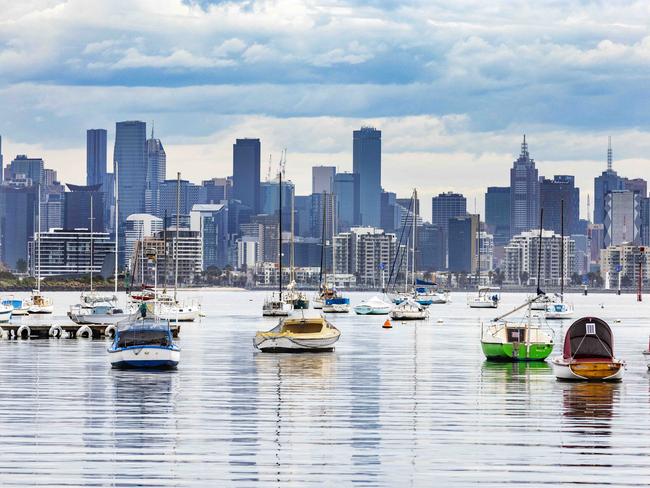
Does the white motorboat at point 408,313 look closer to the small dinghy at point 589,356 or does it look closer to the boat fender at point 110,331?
the boat fender at point 110,331

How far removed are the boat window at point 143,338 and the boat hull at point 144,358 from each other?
0.57 m

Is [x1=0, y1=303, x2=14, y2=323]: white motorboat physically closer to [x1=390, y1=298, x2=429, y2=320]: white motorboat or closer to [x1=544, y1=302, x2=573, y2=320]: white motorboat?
[x1=390, y1=298, x2=429, y2=320]: white motorboat

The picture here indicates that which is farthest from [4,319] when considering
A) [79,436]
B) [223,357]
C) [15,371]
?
[79,436]

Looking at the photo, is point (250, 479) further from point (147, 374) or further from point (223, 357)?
point (223, 357)

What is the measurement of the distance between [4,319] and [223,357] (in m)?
51.5

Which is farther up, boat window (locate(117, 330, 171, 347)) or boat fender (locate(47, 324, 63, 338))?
boat window (locate(117, 330, 171, 347))

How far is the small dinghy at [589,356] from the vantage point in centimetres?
5584

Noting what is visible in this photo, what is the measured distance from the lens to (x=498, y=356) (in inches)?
2763

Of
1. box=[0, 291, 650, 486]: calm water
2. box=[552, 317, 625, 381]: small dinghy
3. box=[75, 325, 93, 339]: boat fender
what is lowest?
box=[0, 291, 650, 486]: calm water

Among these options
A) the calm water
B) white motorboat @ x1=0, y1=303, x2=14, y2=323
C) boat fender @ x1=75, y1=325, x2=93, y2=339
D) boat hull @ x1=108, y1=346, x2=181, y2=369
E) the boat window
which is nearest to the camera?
the calm water

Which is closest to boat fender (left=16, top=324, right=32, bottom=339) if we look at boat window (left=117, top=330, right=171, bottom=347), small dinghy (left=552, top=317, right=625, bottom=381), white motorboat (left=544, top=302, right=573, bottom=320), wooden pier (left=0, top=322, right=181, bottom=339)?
wooden pier (left=0, top=322, right=181, bottom=339)

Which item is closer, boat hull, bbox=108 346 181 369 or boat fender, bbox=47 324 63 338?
boat hull, bbox=108 346 181 369

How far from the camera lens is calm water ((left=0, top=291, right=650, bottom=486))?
3073 cm

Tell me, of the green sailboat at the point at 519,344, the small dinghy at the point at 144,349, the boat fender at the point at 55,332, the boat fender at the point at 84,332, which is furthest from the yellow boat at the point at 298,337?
the boat fender at the point at 55,332
